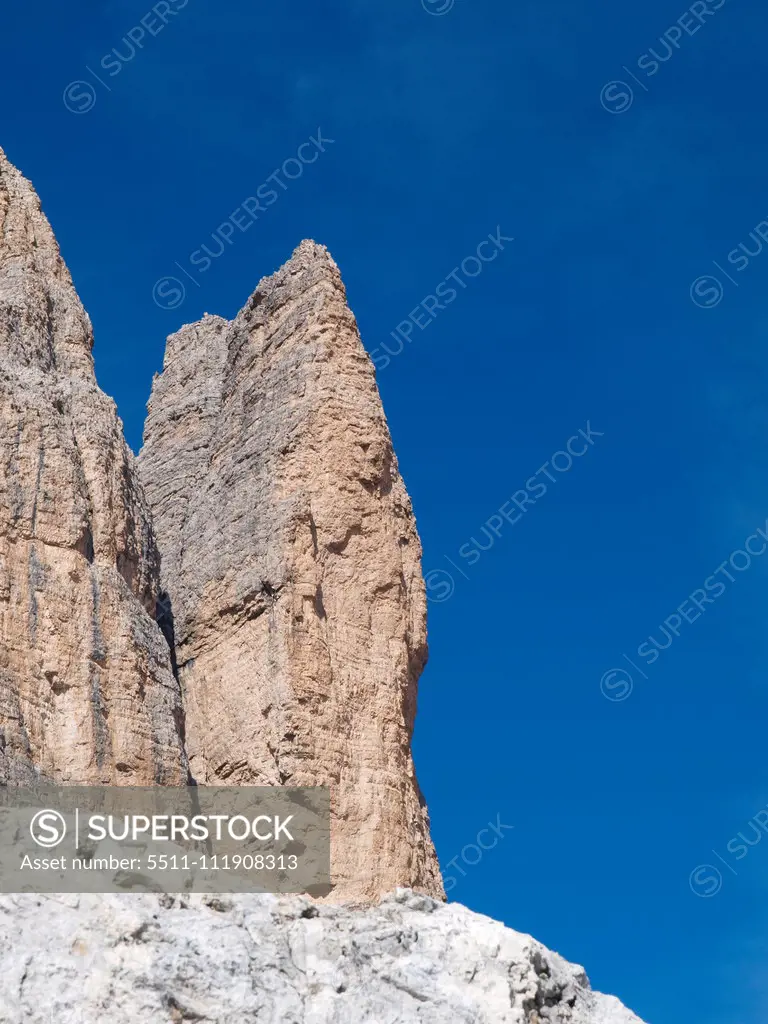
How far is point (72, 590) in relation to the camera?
3156cm

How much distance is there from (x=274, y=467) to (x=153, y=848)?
12.0 metres

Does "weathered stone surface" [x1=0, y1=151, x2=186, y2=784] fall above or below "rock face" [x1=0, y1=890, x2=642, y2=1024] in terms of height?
above

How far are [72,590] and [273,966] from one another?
871cm

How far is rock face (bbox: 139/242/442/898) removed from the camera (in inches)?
1347

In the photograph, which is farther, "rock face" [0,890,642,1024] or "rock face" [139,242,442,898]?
"rock face" [139,242,442,898]

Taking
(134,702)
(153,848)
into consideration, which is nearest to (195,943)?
(153,848)

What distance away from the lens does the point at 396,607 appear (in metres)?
37.0

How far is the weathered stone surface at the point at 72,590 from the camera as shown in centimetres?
3006

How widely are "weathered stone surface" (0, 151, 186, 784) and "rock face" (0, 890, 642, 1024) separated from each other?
14.6 ft
